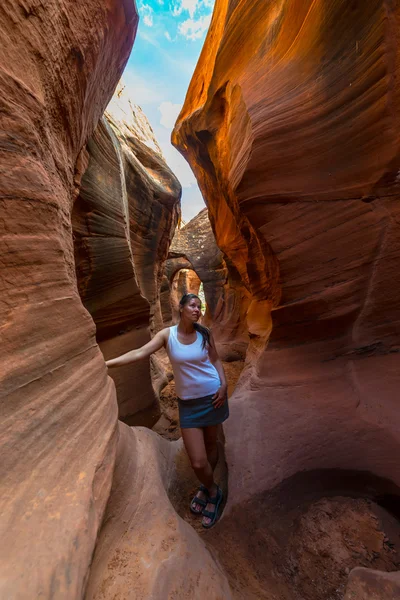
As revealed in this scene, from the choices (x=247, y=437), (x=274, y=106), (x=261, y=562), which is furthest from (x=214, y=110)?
(x=261, y=562)

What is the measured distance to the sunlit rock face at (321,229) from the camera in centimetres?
273

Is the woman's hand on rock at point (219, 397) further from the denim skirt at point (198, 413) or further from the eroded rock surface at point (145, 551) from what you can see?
the eroded rock surface at point (145, 551)

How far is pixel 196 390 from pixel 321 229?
2.52m

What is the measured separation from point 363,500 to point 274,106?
4.55 m

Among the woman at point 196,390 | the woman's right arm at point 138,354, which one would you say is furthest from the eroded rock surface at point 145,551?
the woman's right arm at point 138,354

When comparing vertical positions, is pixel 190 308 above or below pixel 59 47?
below

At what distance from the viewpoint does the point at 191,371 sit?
2.36 metres

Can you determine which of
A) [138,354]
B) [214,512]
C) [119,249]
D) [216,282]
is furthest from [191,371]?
[216,282]

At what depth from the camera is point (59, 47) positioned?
68.6 inches

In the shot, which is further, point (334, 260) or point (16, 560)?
point (334, 260)

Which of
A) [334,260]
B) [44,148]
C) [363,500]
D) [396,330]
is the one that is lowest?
[363,500]

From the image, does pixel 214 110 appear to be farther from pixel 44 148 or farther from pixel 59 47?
pixel 44 148

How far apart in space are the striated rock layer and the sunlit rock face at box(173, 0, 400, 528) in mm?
14

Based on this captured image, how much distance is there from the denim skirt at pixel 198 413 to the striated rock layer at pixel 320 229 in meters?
0.98
